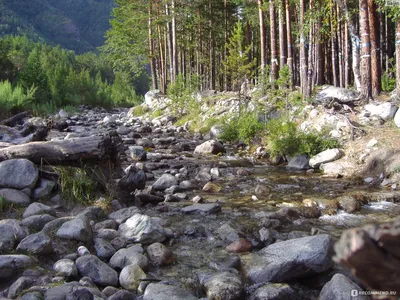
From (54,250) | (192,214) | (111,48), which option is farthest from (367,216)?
(111,48)

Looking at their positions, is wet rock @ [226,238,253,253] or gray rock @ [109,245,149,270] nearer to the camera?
gray rock @ [109,245,149,270]

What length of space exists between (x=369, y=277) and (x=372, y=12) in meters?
15.3

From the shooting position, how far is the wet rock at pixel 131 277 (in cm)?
342

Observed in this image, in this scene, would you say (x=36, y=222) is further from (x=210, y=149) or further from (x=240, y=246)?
(x=210, y=149)

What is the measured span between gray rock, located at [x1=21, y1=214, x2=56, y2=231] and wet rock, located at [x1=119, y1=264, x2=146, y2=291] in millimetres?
1494

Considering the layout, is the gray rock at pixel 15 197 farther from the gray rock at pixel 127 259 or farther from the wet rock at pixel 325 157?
the wet rock at pixel 325 157

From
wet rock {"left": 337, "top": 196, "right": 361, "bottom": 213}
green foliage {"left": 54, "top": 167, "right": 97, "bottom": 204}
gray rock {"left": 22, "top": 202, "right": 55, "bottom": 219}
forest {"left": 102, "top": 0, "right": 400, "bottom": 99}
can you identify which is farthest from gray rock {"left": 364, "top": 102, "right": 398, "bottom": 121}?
gray rock {"left": 22, "top": 202, "right": 55, "bottom": 219}

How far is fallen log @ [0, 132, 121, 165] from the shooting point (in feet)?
19.3

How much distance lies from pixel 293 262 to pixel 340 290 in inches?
24.4

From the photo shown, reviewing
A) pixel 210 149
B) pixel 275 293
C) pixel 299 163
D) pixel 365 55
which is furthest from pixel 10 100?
pixel 275 293

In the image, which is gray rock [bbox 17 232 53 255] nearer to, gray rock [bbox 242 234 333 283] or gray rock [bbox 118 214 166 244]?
gray rock [bbox 118 214 166 244]

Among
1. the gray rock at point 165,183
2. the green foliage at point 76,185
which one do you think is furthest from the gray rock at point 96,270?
the gray rock at point 165,183

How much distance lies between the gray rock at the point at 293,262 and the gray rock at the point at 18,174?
3.48 meters

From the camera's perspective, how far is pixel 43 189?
18.1ft
